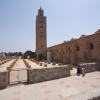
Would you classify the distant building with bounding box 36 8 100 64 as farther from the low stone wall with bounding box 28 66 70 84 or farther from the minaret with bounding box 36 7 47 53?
the minaret with bounding box 36 7 47 53

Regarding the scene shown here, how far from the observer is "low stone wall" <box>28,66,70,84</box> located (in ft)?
39.2

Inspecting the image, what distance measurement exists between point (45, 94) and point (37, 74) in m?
3.46

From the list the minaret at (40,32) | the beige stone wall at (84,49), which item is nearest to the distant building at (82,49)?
the beige stone wall at (84,49)

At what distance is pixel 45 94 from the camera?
8977mm

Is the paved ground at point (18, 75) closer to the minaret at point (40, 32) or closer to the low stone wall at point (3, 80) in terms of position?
the low stone wall at point (3, 80)

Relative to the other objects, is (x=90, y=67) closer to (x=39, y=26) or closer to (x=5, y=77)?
(x=5, y=77)

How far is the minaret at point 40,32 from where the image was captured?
61719 mm

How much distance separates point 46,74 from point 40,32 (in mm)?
50211

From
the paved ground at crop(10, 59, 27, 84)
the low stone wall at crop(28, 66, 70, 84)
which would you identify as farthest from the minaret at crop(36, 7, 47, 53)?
the low stone wall at crop(28, 66, 70, 84)

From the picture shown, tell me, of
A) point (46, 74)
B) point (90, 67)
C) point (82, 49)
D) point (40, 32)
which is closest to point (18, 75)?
point (46, 74)

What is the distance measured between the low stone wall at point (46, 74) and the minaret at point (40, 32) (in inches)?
1852

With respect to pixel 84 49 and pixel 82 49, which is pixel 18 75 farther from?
pixel 82 49

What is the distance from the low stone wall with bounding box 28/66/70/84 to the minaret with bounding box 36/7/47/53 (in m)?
47.0

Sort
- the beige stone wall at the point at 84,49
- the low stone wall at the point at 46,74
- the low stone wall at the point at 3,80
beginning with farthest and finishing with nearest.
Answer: the beige stone wall at the point at 84,49
the low stone wall at the point at 46,74
the low stone wall at the point at 3,80
